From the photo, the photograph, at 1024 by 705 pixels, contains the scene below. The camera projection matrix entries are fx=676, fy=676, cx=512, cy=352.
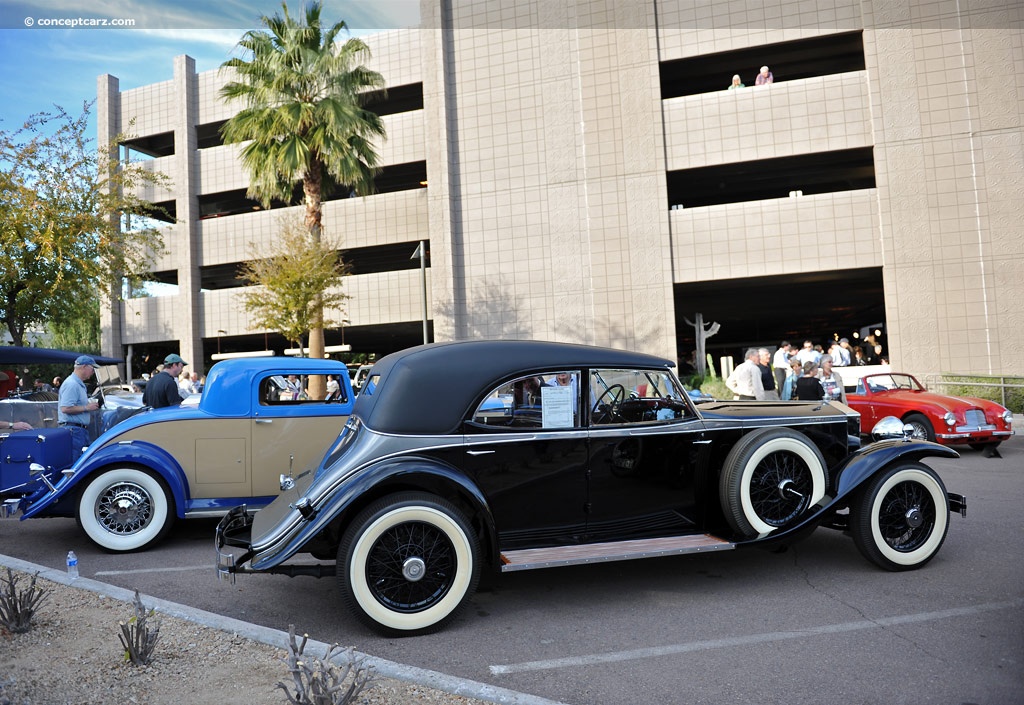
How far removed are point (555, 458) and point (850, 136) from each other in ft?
63.7

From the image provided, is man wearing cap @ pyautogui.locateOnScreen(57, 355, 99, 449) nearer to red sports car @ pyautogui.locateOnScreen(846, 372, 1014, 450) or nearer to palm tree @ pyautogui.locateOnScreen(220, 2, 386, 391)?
red sports car @ pyautogui.locateOnScreen(846, 372, 1014, 450)

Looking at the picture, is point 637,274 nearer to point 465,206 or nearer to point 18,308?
point 465,206

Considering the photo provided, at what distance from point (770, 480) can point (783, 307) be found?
2617cm

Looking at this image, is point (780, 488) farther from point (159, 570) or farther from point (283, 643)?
point (159, 570)

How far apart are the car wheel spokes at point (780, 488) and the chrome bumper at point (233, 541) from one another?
336cm

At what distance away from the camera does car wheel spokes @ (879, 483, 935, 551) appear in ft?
15.9

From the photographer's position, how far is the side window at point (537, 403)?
445cm

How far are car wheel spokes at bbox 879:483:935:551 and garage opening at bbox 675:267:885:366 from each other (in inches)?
664

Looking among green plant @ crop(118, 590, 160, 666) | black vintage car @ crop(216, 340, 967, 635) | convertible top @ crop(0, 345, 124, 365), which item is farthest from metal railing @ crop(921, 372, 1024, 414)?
convertible top @ crop(0, 345, 124, 365)

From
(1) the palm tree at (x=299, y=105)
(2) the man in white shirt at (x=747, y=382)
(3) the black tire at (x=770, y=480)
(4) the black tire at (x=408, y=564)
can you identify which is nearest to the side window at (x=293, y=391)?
(4) the black tire at (x=408, y=564)

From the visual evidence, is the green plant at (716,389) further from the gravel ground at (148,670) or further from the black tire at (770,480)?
the gravel ground at (148,670)

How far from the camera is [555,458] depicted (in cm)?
441

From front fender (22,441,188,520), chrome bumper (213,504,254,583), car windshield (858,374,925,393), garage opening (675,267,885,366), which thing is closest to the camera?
chrome bumper (213,504,254,583)

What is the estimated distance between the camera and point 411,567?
12.8 feet
